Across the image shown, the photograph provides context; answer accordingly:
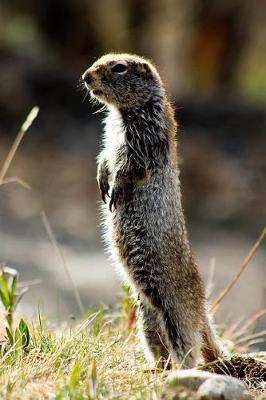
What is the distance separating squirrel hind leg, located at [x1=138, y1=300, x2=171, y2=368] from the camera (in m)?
5.34

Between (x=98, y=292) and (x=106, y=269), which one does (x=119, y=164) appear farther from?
(x=106, y=269)

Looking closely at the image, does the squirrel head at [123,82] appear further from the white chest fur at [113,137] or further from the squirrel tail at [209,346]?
the squirrel tail at [209,346]

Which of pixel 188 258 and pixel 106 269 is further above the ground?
pixel 188 258

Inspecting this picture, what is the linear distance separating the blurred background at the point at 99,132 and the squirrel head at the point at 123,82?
510 centimetres

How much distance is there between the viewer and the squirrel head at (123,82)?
18.7 feet

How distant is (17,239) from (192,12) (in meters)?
8.24

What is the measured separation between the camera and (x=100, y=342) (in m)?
5.32

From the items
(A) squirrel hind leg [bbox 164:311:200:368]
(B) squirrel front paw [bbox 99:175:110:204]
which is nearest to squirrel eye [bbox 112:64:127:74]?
(B) squirrel front paw [bbox 99:175:110:204]

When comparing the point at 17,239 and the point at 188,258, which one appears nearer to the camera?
the point at 188,258

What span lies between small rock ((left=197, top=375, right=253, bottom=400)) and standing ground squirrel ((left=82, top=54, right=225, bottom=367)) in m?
0.86

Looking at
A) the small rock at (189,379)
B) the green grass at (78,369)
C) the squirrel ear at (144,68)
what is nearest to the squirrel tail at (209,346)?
the green grass at (78,369)

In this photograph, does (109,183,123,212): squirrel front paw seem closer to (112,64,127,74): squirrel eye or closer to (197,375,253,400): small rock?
(112,64,127,74): squirrel eye

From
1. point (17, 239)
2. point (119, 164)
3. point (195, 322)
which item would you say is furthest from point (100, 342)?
point (17, 239)

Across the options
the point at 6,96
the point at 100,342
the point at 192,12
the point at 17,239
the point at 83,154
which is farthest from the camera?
the point at 192,12
